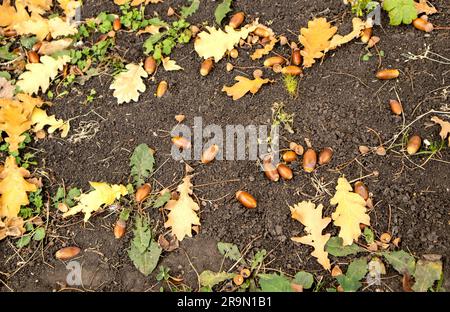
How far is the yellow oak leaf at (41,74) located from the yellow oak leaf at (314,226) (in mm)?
1829

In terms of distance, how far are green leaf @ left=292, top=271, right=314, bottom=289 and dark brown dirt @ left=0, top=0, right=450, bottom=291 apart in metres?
0.04

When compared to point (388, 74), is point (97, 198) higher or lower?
lower

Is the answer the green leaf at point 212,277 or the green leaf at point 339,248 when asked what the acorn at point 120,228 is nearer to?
the green leaf at point 212,277

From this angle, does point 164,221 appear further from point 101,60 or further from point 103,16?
point 103,16

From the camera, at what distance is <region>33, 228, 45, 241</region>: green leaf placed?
262cm

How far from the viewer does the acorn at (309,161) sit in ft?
8.59

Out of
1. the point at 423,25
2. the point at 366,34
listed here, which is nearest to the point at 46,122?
the point at 366,34

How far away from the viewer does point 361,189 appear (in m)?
2.54

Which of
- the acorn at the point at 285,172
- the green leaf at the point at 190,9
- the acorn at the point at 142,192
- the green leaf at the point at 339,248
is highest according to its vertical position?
the green leaf at the point at 190,9

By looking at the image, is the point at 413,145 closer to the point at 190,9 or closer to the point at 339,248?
the point at 339,248

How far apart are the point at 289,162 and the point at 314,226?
15.9 inches

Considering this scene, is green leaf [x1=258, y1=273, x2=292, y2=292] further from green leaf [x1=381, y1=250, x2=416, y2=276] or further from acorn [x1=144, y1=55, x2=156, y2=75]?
acorn [x1=144, y1=55, x2=156, y2=75]

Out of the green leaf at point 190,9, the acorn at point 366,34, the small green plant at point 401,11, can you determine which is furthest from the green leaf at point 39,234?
the small green plant at point 401,11

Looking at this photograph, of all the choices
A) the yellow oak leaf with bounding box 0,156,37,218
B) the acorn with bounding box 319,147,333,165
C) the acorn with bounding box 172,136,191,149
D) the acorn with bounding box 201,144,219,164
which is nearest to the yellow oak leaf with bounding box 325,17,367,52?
the acorn with bounding box 319,147,333,165
